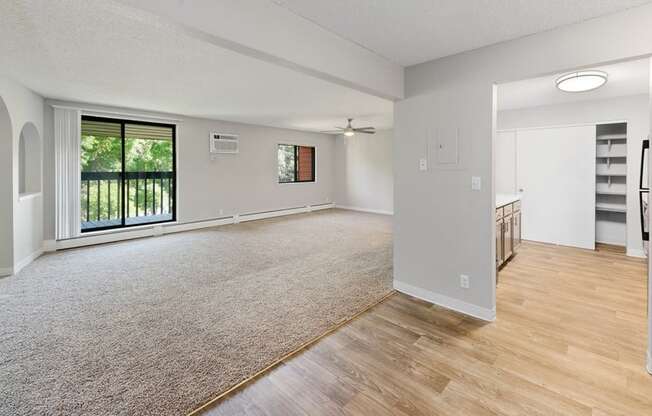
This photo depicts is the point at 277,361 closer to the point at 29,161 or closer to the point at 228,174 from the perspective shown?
the point at 29,161

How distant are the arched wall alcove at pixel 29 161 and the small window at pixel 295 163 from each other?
16.6ft

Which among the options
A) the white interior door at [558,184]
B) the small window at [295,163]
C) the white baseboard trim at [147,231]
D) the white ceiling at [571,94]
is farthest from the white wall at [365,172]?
the white ceiling at [571,94]

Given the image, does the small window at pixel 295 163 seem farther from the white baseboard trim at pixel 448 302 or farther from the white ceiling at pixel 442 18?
the white ceiling at pixel 442 18

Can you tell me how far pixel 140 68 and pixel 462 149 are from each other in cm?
354

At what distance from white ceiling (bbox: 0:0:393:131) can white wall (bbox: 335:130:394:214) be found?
292 cm

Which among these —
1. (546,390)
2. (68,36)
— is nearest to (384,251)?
(546,390)

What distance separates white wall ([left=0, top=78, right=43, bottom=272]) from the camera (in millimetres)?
3729

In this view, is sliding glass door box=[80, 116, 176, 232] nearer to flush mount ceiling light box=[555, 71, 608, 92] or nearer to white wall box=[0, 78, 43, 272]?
white wall box=[0, 78, 43, 272]

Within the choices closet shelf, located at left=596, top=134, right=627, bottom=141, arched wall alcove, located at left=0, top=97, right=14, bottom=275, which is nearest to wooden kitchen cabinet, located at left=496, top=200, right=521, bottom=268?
closet shelf, located at left=596, top=134, right=627, bottom=141

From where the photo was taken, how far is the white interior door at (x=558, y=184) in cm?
495

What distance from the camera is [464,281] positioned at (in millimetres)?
2885

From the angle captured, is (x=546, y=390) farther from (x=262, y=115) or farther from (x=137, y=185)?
(x=137, y=185)

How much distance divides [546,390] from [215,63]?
3938 mm

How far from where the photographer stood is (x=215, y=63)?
329 centimetres
